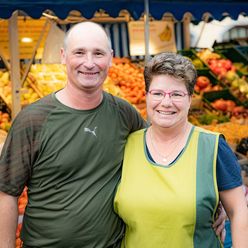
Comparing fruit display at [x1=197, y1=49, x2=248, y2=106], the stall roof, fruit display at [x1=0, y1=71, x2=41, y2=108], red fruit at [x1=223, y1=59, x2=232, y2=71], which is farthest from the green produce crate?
fruit display at [x1=0, y1=71, x2=41, y2=108]

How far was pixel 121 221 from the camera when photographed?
6.61 feet

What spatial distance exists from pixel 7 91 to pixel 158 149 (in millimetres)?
3922

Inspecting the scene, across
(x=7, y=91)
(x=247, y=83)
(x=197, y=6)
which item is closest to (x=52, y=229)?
(x=197, y=6)

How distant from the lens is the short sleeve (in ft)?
6.09

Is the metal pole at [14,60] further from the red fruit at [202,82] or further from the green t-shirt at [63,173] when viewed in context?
the red fruit at [202,82]

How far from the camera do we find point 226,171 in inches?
73.2

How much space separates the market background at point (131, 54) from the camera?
4.11 meters

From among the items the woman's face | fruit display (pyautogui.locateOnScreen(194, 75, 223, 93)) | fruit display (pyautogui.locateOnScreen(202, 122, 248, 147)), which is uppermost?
Result: the woman's face

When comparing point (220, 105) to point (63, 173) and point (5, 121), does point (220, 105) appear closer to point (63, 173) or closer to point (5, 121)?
point (5, 121)

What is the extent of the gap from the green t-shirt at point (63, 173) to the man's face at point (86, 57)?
0.14 metres

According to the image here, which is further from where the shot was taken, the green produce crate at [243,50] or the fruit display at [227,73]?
the green produce crate at [243,50]

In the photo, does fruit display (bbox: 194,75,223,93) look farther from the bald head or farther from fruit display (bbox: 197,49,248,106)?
the bald head

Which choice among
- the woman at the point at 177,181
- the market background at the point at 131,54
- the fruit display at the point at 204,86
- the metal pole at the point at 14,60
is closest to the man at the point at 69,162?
the woman at the point at 177,181

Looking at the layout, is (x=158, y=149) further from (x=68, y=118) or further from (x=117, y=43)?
(x=117, y=43)
